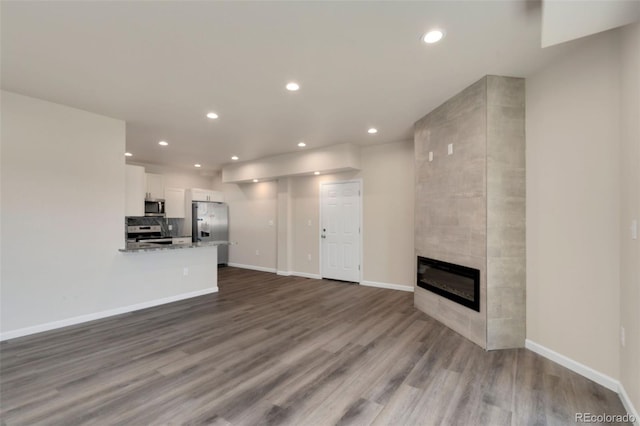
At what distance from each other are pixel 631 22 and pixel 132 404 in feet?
13.7

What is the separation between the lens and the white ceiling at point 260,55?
6.06 ft

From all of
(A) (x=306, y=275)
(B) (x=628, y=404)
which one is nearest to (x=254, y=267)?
(A) (x=306, y=275)

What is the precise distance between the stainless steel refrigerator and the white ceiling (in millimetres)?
3564

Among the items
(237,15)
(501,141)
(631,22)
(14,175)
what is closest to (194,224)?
(14,175)

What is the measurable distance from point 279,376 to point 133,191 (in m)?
3.54

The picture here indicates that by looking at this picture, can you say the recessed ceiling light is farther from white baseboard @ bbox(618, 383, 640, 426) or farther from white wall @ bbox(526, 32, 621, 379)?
white baseboard @ bbox(618, 383, 640, 426)

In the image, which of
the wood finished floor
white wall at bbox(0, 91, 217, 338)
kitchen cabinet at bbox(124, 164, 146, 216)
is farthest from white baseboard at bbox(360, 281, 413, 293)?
kitchen cabinet at bbox(124, 164, 146, 216)

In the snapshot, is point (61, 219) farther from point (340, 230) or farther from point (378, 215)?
point (378, 215)

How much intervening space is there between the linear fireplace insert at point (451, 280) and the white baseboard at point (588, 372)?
0.60 m

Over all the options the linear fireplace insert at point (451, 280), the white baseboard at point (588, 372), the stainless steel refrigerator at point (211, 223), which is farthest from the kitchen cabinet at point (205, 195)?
the white baseboard at point (588, 372)

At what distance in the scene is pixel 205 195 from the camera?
292 inches

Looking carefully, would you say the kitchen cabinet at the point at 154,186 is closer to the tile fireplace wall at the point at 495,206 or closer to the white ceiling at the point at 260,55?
the white ceiling at the point at 260,55

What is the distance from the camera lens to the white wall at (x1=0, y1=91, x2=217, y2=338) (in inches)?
120

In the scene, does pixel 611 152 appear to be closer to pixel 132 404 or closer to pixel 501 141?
pixel 501 141
